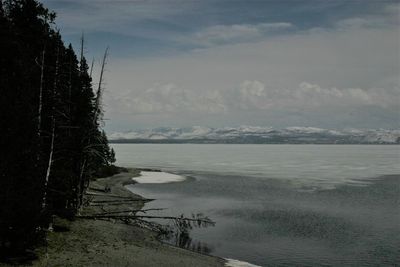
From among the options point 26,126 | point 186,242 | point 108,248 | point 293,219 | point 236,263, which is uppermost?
point 26,126

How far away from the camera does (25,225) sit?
22266mm

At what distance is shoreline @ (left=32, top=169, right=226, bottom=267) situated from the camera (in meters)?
24.3

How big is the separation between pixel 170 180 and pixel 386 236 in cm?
5483

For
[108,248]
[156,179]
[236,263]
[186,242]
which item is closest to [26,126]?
[108,248]

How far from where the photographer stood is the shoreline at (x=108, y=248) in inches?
956

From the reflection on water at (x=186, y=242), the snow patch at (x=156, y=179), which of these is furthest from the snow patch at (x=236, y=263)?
the snow patch at (x=156, y=179)

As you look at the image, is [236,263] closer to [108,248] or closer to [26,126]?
[108,248]

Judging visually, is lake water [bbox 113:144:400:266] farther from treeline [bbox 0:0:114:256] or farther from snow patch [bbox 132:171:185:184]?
treeline [bbox 0:0:114:256]

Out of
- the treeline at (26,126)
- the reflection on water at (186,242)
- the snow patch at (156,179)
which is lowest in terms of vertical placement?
the reflection on water at (186,242)

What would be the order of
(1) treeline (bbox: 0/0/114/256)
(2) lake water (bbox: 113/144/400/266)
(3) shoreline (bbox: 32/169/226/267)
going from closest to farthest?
(1) treeline (bbox: 0/0/114/256)
(3) shoreline (bbox: 32/169/226/267)
(2) lake water (bbox: 113/144/400/266)

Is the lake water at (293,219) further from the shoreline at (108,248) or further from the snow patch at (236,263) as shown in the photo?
the shoreline at (108,248)

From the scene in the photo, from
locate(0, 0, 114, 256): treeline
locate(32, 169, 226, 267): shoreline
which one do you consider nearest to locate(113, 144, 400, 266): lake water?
locate(32, 169, 226, 267): shoreline

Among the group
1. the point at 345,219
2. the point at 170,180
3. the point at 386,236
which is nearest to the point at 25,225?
the point at 386,236

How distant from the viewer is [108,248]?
2764 cm
